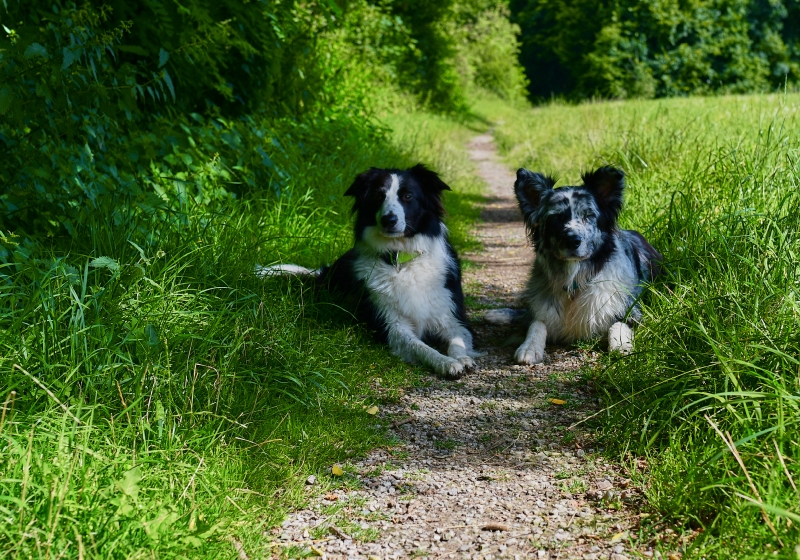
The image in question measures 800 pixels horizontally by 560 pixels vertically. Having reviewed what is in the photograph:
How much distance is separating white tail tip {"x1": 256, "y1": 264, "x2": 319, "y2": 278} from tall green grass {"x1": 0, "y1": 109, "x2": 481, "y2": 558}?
82 mm

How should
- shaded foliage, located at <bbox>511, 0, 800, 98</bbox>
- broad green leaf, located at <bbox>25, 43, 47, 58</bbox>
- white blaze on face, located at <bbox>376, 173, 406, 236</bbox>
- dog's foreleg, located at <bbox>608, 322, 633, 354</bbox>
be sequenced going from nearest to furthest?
1. broad green leaf, located at <bbox>25, 43, 47, 58</bbox>
2. dog's foreleg, located at <bbox>608, 322, 633, 354</bbox>
3. white blaze on face, located at <bbox>376, 173, 406, 236</bbox>
4. shaded foliage, located at <bbox>511, 0, 800, 98</bbox>

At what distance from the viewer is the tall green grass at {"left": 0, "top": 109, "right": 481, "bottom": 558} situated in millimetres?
2080

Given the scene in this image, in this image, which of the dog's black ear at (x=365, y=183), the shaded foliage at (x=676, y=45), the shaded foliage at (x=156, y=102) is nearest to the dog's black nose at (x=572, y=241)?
the dog's black ear at (x=365, y=183)

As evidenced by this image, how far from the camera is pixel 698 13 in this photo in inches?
999

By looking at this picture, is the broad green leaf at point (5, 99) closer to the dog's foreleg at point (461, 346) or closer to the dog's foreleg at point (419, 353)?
the dog's foreleg at point (419, 353)

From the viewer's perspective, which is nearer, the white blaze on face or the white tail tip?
the white tail tip

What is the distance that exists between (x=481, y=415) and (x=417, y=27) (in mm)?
18966

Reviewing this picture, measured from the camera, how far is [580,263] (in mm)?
4410

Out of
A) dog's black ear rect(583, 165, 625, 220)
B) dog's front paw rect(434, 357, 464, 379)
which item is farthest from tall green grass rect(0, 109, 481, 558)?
dog's black ear rect(583, 165, 625, 220)

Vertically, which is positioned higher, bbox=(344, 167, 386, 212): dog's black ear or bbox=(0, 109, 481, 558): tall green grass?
bbox=(344, 167, 386, 212): dog's black ear

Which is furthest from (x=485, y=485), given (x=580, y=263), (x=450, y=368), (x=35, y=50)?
(x=35, y=50)

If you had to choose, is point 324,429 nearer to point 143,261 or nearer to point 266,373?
point 266,373

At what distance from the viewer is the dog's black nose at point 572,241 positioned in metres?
4.26

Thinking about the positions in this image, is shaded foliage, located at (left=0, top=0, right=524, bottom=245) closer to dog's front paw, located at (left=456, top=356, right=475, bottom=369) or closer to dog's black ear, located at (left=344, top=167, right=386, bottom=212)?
dog's black ear, located at (left=344, top=167, right=386, bottom=212)
